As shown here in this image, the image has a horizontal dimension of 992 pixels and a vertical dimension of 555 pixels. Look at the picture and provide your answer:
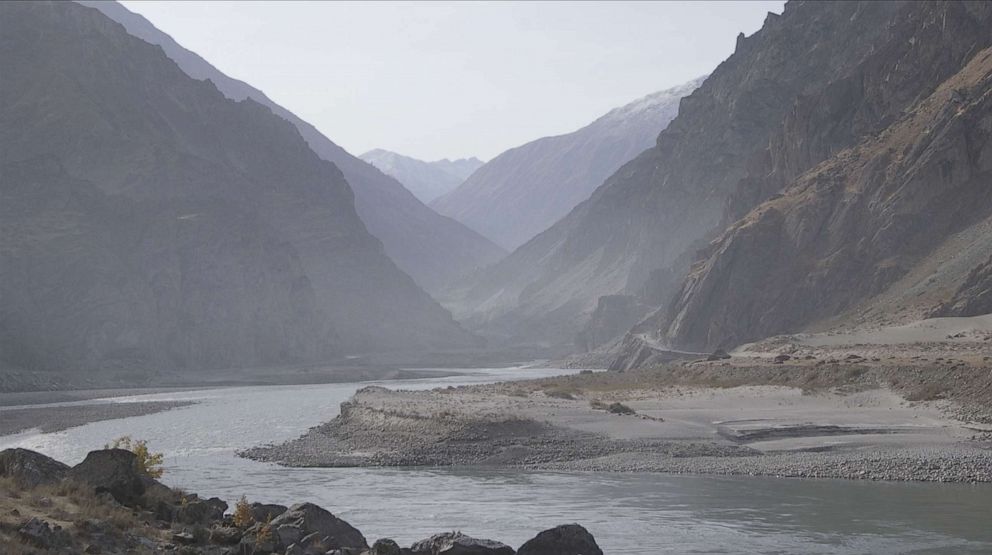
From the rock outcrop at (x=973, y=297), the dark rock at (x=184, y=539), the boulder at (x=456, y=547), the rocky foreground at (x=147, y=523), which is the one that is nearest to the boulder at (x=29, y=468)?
the rocky foreground at (x=147, y=523)

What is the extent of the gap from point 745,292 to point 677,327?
1059 centimetres

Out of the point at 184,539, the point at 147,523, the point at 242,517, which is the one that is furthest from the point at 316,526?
the point at 147,523

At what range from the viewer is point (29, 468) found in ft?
84.5

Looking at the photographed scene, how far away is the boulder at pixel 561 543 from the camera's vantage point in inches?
1007

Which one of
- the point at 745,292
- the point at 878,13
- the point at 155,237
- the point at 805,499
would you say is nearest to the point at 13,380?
the point at 155,237

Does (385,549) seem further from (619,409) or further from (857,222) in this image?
(857,222)

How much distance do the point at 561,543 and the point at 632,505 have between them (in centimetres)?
1465

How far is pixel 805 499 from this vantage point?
40188mm

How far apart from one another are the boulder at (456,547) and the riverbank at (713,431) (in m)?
24.9

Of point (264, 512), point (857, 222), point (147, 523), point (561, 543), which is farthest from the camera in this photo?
point (857, 222)

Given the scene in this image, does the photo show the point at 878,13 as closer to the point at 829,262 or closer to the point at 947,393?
the point at 829,262

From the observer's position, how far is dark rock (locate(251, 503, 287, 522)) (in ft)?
86.1

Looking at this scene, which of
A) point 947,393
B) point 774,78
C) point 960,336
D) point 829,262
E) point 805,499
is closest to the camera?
point 805,499

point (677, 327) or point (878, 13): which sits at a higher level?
point (878, 13)
